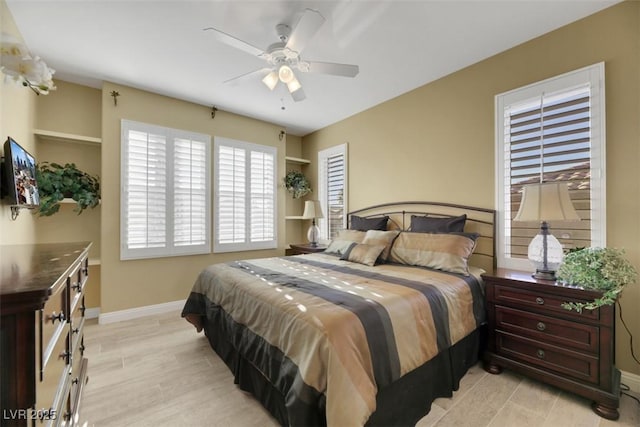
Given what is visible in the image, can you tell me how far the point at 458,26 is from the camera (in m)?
2.31

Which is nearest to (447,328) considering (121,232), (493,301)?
(493,301)

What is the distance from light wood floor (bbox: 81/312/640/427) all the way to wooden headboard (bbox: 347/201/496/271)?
3.46ft

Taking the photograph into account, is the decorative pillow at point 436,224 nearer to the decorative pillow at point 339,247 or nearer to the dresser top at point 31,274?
the decorative pillow at point 339,247

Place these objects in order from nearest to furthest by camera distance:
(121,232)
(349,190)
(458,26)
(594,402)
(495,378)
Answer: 1. (594,402)
2. (495,378)
3. (458,26)
4. (121,232)
5. (349,190)

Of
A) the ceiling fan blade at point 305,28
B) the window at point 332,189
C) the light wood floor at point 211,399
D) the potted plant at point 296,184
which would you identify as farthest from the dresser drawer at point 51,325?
the potted plant at point 296,184

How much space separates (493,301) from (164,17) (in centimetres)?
352

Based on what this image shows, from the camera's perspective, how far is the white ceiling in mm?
2105

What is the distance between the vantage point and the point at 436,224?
117 inches

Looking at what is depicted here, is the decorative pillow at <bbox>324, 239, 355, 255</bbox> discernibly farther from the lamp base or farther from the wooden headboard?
the lamp base

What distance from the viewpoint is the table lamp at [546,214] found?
77.4 inches

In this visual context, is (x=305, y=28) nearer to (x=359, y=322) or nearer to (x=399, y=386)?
(x=359, y=322)

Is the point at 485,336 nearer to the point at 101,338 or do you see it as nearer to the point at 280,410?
the point at 280,410

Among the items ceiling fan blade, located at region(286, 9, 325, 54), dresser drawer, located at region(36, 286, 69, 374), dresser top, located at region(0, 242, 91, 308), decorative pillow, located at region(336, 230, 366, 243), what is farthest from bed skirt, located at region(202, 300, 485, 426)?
ceiling fan blade, located at region(286, 9, 325, 54)

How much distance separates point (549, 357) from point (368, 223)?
7.21 ft
